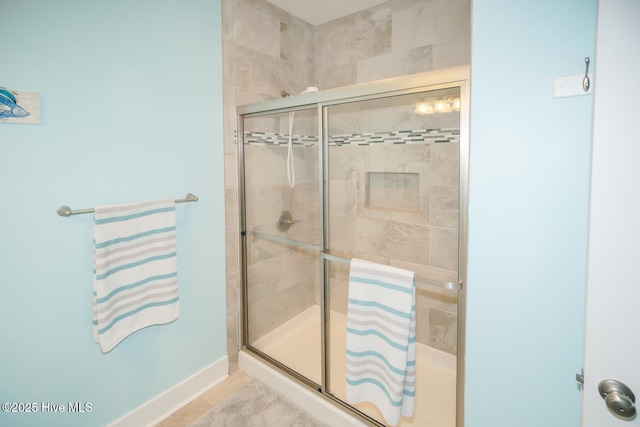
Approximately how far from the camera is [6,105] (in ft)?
3.53

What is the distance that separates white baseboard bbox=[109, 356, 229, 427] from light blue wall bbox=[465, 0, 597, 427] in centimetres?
151

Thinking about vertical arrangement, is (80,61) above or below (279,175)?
above

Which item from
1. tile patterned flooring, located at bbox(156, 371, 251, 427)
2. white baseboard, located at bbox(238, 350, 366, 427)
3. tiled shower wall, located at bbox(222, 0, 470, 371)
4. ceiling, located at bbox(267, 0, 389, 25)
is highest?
ceiling, located at bbox(267, 0, 389, 25)

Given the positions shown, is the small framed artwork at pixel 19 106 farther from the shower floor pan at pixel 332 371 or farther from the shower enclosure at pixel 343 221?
the shower floor pan at pixel 332 371

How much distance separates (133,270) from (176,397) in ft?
2.69

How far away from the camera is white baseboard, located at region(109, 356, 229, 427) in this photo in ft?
5.01

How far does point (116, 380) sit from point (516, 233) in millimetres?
1862

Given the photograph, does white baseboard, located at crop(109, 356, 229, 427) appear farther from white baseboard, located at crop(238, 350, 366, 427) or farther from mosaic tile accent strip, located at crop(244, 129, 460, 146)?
mosaic tile accent strip, located at crop(244, 129, 460, 146)

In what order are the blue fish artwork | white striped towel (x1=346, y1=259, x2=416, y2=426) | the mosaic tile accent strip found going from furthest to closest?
1. the mosaic tile accent strip
2. white striped towel (x1=346, y1=259, x2=416, y2=426)
3. the blue fish artwork

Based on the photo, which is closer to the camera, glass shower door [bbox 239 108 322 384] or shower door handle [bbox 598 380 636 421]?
shower door handle [bbox 598 380 636 421]

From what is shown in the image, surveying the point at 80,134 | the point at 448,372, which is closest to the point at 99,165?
the point at 80,134

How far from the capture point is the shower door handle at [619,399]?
1.98 feet

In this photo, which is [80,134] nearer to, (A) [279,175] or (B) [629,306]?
(A) [279,175]

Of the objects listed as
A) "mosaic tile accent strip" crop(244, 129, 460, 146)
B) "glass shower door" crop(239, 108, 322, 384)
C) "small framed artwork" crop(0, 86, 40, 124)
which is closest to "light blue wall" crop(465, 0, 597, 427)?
"mosaic tile accent strip" crop(244, 129, 460, 146)
